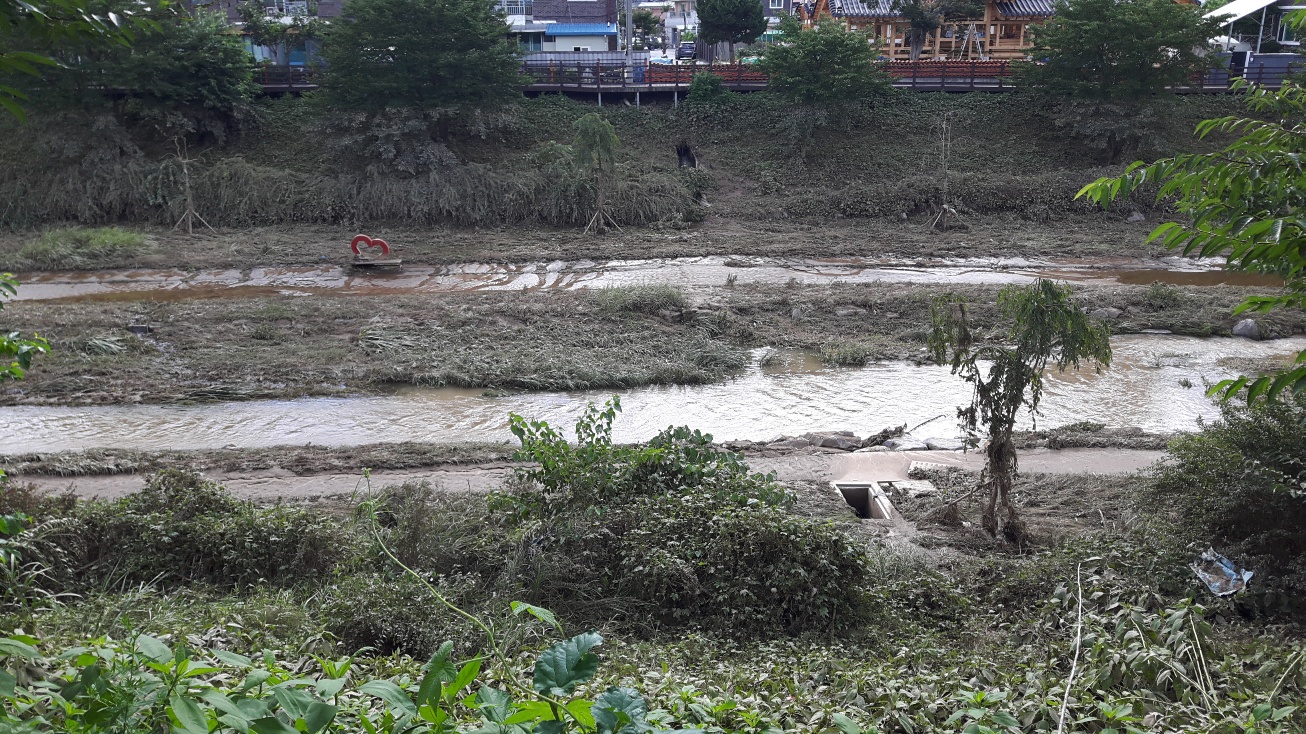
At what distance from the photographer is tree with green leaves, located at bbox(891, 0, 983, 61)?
32.0m

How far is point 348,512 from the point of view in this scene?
8945 millimetres

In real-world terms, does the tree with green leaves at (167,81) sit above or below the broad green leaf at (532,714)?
above

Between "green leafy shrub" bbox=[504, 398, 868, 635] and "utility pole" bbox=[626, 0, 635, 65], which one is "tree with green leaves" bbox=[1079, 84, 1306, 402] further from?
"utility pole" bbox=[626, 0, 635, 65]

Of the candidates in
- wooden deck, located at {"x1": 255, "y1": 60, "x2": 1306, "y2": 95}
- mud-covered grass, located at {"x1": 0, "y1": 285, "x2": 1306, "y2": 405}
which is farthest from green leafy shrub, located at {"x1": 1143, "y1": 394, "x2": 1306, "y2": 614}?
wooden deck, located at {"x1": 255, "y1": 60, "x2": 1306, "y2": 95}

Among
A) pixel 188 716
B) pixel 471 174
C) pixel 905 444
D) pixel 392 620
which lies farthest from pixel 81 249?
pixel 188 716

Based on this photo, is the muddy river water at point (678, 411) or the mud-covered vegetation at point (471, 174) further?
the mud-covered vegetation at point (471, 174)

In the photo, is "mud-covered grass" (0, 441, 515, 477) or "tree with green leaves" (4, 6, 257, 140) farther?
"tree with green leaves" (4, 6, 257, 140)

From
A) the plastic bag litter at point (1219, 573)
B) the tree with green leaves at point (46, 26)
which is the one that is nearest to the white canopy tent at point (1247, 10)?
the plastic bag litter at point (1219, 573)

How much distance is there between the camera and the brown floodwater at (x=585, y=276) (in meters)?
19.8

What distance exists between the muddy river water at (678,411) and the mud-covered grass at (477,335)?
17.4 inches

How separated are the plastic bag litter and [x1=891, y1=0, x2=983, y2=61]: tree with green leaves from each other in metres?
28.3

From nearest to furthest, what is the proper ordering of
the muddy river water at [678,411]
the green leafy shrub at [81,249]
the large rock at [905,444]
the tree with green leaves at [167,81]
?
the large rock at [905,444], the muddy river water at [678,411], the green leafy shrub at [81,249], the tree with green leaves at [167,81]

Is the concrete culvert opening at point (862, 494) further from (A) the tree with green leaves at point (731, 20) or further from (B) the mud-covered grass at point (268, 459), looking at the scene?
(A) the tree with green leaves at point (731, 20)

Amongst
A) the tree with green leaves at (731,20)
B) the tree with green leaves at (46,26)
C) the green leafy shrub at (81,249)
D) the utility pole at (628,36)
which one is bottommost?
the green leafy shrub at (81,249)
